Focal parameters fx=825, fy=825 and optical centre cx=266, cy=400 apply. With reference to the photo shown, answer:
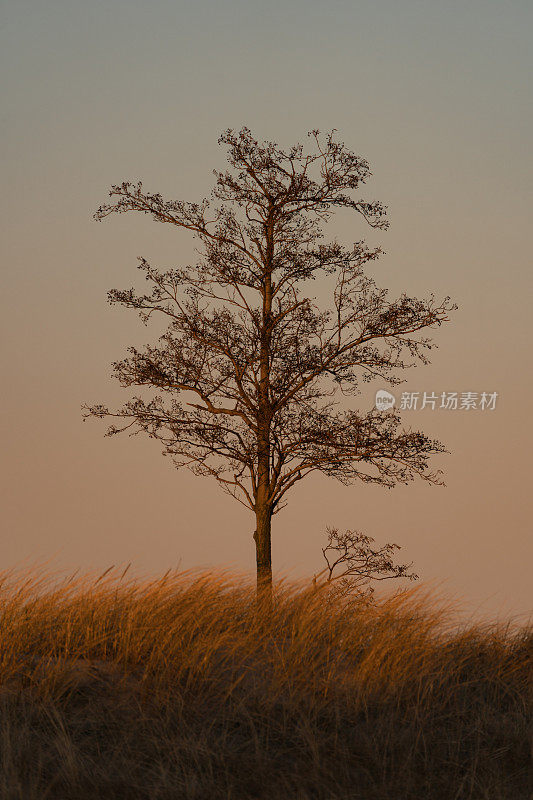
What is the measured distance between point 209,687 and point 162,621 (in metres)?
1.90

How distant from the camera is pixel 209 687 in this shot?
10.1 m

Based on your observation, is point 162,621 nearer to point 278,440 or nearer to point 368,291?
point 278,440

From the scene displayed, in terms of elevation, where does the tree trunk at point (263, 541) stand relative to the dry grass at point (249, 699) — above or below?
above

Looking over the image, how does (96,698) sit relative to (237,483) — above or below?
below

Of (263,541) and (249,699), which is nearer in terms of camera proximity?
(249,699)

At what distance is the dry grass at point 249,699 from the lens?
27.2 feet

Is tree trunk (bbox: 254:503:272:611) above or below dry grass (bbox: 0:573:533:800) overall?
above

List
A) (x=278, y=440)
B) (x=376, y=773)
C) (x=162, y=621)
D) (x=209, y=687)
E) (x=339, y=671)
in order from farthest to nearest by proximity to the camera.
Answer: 1. (x=278, y=440)
2. (x=162, y=621)
3. (x=339, y=671)
4. (x=209, y=687)
5. (x=376, y=773)

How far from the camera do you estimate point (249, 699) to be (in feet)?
32.3

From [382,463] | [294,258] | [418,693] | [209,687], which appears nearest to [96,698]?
[209,687]

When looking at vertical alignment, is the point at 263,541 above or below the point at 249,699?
above

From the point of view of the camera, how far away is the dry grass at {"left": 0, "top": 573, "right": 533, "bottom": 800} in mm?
8297

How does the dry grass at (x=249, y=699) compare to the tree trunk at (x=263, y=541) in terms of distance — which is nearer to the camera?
the dry grass at (x=249, y=699)

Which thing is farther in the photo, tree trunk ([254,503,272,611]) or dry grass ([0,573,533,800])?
tree trunk ([254,503,272,611])
